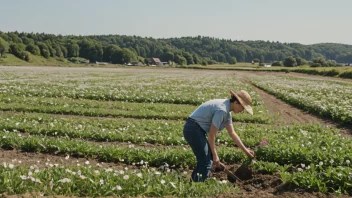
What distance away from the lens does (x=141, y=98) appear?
21.9 m

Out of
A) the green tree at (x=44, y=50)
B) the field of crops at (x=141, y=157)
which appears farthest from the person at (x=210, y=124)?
the green tree at (x=44, y=50)

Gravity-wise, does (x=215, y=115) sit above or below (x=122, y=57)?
above

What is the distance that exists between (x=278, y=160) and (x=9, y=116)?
414 inches

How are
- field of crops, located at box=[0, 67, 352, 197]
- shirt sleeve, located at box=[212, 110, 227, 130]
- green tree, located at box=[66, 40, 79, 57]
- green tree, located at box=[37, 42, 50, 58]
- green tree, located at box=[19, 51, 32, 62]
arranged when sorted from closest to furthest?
field of crops, located at box=[0, 67, 352, 197]
shirt sleeve, located at box=[212, 110, 227, 130]
green tree, located at box=[19, 51, 32, 62]
green tree, located at box=[37, 42, 50, 58]
green tree, located at box=[66, 40, 79, 57]

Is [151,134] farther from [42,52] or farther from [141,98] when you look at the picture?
[42,52]

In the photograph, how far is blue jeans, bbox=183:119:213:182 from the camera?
702cm

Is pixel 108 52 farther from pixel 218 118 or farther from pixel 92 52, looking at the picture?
pixel 218 118

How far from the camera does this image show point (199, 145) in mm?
7039

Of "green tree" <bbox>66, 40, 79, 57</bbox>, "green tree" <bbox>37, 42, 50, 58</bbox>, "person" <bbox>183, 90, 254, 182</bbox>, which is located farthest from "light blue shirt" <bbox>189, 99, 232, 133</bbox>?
"green tree" <bbox>66, 40, 79, 57</bbox>

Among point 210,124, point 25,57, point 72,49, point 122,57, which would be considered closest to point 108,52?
point 122,57

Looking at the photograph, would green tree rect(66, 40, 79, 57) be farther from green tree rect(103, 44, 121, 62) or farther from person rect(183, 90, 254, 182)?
person rect(183, 90, 254, 182)

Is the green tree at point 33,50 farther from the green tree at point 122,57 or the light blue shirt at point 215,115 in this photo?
the light blue shirt at point 215,115

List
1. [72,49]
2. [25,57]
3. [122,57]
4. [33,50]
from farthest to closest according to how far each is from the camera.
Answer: [72,49]
[122,57]
[33,50]
[25,57]

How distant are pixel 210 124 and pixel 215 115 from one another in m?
0.51
